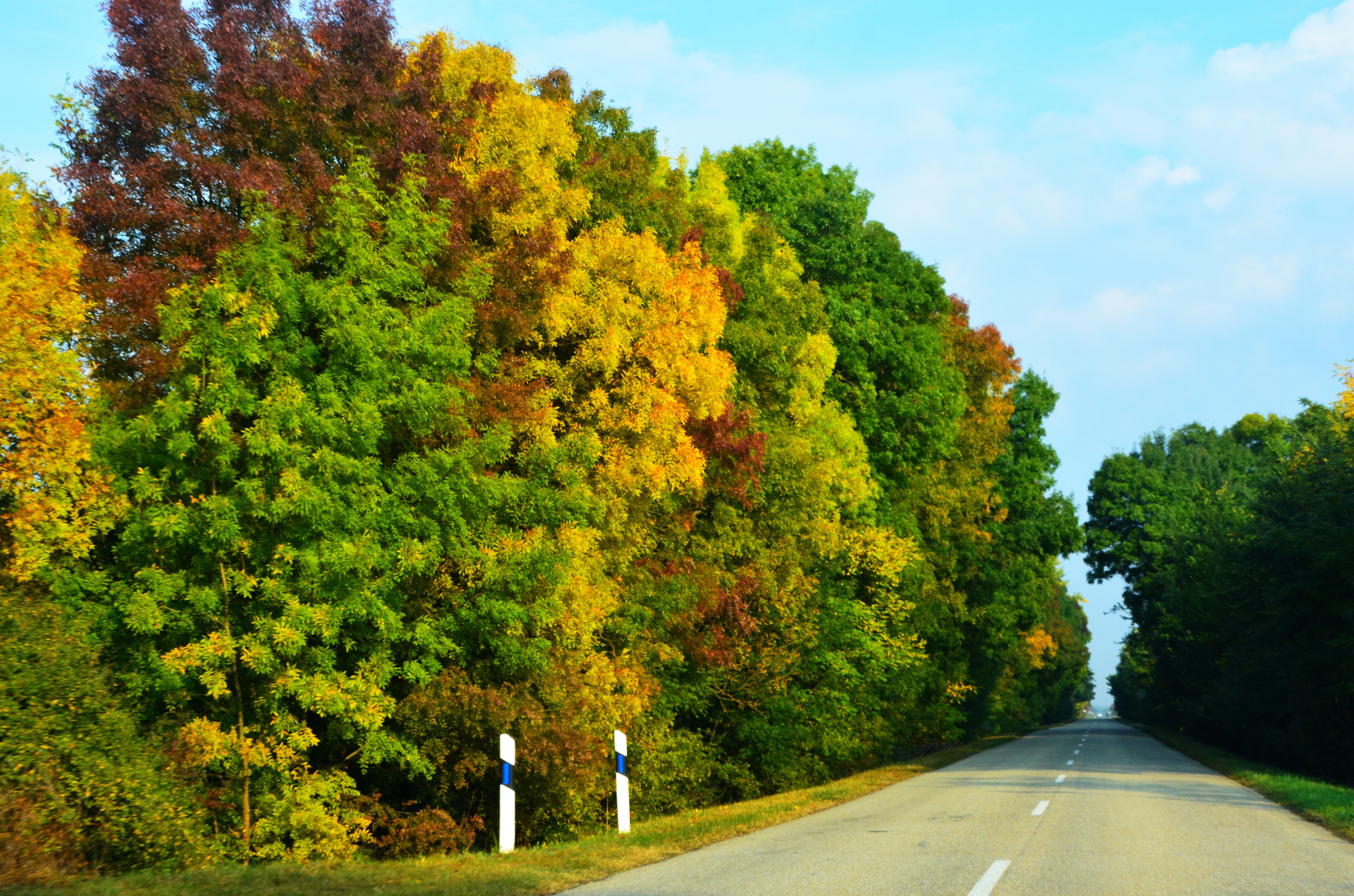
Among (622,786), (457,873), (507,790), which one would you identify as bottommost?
(622,786)

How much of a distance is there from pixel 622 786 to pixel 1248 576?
913 inches

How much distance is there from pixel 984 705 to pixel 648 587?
2954cm

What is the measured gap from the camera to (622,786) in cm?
1295

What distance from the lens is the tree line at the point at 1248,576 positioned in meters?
23.4

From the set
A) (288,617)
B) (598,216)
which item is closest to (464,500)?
(288,617)

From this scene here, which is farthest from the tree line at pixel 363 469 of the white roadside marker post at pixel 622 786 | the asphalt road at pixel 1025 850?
the asphalt road at pixel 1025 850

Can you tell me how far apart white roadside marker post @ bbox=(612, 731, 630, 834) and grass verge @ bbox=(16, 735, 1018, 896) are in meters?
0.32

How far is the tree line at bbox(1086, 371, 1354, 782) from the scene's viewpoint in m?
23.4

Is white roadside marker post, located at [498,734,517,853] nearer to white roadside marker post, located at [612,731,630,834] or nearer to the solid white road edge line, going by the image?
white roadside marker post, located at [612,731,630,834]

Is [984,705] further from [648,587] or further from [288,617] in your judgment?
[288,617]

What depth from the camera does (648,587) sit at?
63.9 ft

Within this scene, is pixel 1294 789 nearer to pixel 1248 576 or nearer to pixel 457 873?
pixel 1248 576

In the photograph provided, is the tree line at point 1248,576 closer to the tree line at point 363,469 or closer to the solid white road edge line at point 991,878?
the tree line at point 363,469

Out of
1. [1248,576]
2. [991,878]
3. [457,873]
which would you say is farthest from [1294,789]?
[457,873]
